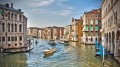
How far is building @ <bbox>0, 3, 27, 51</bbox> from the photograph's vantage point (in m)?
23.1

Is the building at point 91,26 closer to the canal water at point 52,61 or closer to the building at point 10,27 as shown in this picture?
the building at point 10,27

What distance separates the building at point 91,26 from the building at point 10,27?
18.5 m

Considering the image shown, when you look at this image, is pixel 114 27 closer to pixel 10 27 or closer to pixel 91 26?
pixel 10 27

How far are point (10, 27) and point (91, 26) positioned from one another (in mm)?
21316

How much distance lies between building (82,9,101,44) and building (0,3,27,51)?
18469 millimetres

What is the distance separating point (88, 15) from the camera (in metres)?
41.7

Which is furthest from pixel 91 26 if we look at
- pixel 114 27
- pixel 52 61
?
pixel 52 61

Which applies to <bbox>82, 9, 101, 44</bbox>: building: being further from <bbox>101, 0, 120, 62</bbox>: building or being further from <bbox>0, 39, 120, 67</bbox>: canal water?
<bbox>0, 39, 120, 67</bbox>: canal water

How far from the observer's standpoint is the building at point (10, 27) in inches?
910

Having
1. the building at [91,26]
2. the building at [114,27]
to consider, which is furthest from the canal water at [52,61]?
the building at [91,26]

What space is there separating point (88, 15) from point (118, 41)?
27301mm

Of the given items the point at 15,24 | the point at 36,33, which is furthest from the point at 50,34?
the point at 15,24

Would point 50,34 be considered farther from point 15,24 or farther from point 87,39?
point 15,24

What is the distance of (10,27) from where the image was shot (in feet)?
80.5
